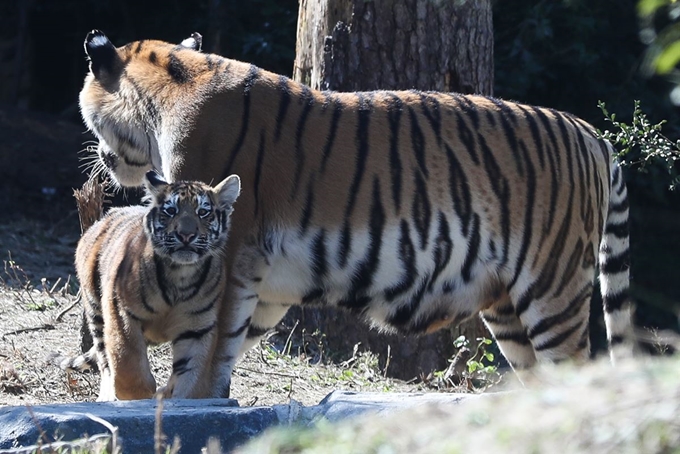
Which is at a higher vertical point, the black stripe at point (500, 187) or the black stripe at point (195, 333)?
the black stripe at point (500, 187)

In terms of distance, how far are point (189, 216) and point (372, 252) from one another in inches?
36.1

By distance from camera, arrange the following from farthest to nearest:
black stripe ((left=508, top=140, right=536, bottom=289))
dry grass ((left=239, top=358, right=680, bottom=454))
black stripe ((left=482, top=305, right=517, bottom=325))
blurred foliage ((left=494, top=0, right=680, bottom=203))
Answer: blurred foliage ((left=494, top=0, right=680, bottom=203)), black stripe ((left=482, top=305, right=517, bottom=325)), black stripe ((left=508, top=140, right=536, bottom=289)), dry grass ((left=239, top=358, right=680, bottom=454))

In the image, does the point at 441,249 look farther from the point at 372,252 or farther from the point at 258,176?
the point at 258,176

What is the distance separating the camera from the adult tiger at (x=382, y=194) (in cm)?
539

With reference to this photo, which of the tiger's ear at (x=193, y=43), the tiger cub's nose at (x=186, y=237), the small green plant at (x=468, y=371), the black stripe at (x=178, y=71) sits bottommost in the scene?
the small green plant at (x=468, y=371)

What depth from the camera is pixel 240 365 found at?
6941mm

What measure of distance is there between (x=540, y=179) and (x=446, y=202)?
0.54 metres

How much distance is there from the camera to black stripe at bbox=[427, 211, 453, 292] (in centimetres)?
549

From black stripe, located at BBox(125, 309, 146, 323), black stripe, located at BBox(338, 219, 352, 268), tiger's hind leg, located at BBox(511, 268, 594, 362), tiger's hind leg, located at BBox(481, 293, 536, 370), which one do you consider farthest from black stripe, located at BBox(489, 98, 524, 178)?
black stripe, located at BBox(125, 309, 146, 323)

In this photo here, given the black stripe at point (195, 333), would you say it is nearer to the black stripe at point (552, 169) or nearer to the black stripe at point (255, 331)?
the black stripe at point (255, 331)

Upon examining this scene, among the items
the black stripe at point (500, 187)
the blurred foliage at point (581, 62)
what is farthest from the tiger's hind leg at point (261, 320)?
the blurred foliage at point (581, 62)

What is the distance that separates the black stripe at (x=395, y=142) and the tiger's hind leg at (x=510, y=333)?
2.67 feet

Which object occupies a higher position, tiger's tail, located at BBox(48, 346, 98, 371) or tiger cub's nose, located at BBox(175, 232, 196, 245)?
tiger cub's nose, located at BBox(175, 232, 196, 245)

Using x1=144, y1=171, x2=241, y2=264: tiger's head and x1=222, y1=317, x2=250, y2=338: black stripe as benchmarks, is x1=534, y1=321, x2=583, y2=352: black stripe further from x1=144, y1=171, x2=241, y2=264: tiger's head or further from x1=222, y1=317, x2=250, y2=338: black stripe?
x1=144, y1=171, x2=241, y2=264: tiger's head
